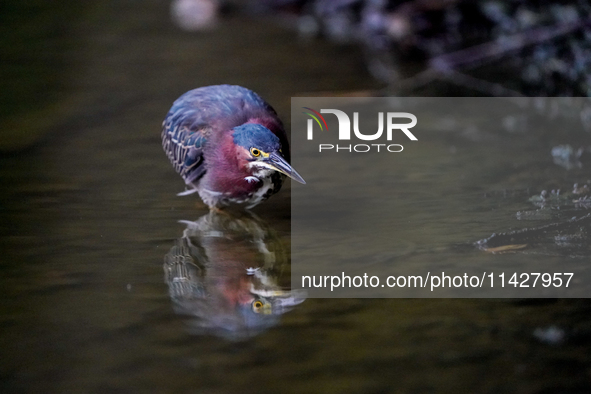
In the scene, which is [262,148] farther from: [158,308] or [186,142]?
[158,308]

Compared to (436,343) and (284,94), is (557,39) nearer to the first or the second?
(284,94)

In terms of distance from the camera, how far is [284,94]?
5.82 m

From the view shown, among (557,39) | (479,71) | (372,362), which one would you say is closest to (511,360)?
(372,362)

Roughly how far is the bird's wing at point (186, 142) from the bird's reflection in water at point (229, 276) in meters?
0.27

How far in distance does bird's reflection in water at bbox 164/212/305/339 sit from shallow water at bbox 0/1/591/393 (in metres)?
0.05

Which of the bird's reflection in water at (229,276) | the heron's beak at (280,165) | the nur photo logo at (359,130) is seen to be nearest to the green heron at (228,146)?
the heron's beak at (280,165)

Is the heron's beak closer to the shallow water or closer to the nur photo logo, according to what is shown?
the shallow water

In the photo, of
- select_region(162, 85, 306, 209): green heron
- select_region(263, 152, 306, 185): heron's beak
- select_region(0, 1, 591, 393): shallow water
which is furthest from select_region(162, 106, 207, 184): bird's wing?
select_region(263, 152, 306, 185): heron's beak

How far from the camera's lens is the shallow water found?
2.62 metres

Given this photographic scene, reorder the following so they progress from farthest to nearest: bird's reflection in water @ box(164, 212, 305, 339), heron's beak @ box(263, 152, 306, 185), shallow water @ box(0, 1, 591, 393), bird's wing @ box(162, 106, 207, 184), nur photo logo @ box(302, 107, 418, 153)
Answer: nur photo logo @ box(302, 107, 418, 153) → bird's wing @ box(162, 106, 207, 184) → heron's beak @ box(263, 152, 306, 185) → bird's reflection in water @ box(164, 212, 305, 339) → shallow water @ box(0, 1, 591, 393)

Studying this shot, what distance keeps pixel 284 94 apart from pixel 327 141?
986mm

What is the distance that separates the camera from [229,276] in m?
3.40

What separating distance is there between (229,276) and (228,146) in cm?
70

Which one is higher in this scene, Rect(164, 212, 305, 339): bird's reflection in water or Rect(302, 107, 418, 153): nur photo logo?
Rect(302, 107, 418, 153): nur photo logo
